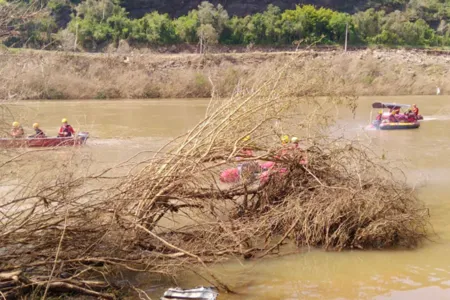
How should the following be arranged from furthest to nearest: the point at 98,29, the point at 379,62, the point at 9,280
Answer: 1. the point at 98,29
2. the point at 379,62
3. the point at 9,280

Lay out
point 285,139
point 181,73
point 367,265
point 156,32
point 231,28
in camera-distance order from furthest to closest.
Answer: point 231,28, point 156,32, point 181,73, point 285,139, point 367,265

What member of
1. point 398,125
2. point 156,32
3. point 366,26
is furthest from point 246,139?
point 366,26

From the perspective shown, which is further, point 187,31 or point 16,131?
point 187,31

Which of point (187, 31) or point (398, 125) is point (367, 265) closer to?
point (398, 125)

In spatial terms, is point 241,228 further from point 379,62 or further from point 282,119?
point 379,62

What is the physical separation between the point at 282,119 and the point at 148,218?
133 inches

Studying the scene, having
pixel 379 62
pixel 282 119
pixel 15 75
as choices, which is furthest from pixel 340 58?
pixel 15 75

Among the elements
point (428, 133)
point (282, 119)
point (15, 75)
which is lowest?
point (428, 133)

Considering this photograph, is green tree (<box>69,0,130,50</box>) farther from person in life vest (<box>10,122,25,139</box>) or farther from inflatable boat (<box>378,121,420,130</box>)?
person in life vest (<box>10,122,25,139</box>)

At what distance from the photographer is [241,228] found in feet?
29.6

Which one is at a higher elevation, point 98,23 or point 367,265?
point 98,23

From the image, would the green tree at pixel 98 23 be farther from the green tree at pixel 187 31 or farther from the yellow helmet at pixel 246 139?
the yellow helmet at pixel 246 139

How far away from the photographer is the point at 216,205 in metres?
9.77

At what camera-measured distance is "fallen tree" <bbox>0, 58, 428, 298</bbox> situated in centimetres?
750
